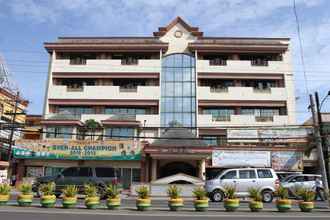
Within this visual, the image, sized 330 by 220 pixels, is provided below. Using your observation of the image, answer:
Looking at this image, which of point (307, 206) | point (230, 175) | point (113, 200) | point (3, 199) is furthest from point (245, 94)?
point (3, 199)

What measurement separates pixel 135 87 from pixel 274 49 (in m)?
16.8

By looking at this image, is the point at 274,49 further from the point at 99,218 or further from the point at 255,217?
the point at 99,218

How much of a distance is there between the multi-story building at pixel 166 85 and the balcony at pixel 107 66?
0.11m

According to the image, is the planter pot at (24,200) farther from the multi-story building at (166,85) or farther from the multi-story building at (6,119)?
the multi-story building at (166,85)

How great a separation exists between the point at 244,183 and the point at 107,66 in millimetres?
23607

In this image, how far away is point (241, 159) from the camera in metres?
31.9

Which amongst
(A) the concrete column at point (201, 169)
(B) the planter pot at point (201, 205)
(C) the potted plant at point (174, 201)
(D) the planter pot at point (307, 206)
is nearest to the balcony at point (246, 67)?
(A) the concrete column at point (201, 169)

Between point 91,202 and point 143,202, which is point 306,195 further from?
point 91,202

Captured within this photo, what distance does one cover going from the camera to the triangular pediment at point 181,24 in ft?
133

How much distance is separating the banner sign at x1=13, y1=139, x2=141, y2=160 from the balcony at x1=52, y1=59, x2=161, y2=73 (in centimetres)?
971

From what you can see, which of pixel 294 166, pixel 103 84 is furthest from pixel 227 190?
pixel 103 84

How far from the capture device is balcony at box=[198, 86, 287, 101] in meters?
36.9

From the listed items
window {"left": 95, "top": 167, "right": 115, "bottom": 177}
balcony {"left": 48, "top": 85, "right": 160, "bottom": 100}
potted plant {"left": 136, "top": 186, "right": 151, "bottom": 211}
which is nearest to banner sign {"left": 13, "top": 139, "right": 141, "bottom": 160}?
balcony {"left": 48, "top": 85, "right": 160, "bottom": 100}

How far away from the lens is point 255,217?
12.8 metres
